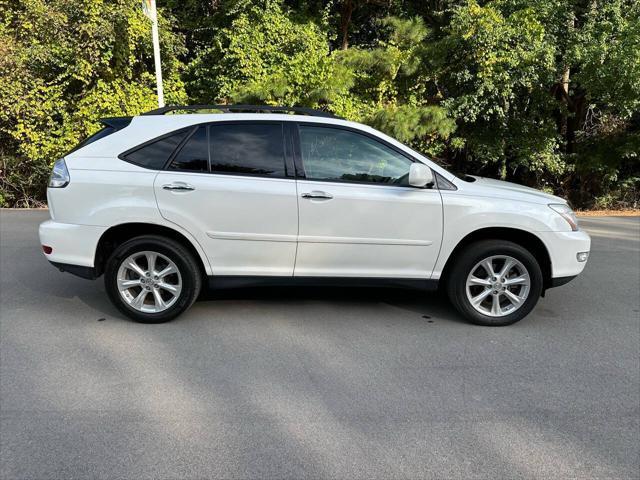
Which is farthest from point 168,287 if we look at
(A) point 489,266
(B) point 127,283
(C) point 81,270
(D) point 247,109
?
(A) point 489,266

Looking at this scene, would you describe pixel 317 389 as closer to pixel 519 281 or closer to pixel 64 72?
pixel 519 281

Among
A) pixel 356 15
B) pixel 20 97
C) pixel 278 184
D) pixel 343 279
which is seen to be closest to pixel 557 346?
pixel 343 279

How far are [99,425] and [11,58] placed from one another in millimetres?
10175

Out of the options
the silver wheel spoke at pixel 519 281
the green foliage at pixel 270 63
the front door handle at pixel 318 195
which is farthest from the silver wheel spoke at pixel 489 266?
the green foliage at pixel 270 63

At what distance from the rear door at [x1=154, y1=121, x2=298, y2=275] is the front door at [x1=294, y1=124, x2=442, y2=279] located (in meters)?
0.17

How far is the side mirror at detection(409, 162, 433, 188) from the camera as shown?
13.6 ft

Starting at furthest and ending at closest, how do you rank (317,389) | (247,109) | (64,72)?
(64,72) < (247,109) < (317,389)

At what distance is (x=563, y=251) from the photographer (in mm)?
4395

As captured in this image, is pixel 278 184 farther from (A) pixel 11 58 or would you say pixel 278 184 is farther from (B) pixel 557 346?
(A) pixel 11 58

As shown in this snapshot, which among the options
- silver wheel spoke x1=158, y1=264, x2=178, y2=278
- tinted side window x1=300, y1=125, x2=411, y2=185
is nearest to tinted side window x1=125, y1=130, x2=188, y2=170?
silver wheel spoke x1=158, y1=264, x2=178, y2=278

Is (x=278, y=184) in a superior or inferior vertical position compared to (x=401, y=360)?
superior

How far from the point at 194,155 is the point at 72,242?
4.09 ft

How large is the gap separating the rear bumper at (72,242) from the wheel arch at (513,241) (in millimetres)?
2943

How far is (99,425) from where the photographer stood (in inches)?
117
